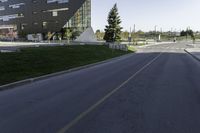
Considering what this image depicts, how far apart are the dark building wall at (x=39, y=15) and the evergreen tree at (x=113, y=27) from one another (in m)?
16.7

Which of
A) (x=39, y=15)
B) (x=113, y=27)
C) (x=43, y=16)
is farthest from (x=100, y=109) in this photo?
(x=39, y=15)

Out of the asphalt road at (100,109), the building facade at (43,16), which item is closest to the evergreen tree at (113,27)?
the building facade at (43,16)

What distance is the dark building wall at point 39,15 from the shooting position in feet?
304

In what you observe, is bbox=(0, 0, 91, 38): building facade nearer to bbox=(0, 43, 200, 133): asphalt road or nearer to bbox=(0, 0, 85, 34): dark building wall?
bbox=(0, 0, 85, 34): dark building wall

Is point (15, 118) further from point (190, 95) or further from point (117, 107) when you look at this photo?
point (190, 95)

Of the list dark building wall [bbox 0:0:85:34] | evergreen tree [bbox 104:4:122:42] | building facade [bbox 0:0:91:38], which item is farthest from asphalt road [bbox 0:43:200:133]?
dark building wall [bbox 0:0:85:34]

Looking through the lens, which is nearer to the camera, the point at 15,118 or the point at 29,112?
the point at 15,118

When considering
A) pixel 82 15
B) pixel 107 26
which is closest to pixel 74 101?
pixel 107 26

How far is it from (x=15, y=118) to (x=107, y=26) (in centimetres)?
7128

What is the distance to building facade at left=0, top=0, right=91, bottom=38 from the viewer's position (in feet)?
305

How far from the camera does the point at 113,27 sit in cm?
7712

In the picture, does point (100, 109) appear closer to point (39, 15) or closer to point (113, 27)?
point (113, 27)

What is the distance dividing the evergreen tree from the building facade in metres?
16.7

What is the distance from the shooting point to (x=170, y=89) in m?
12.7
